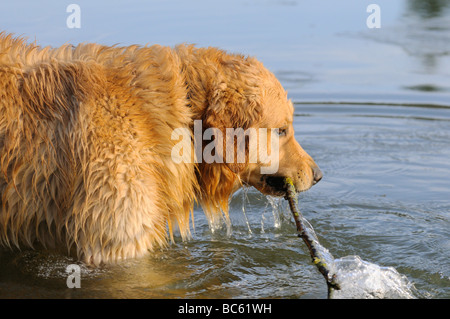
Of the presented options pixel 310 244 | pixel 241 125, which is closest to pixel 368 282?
pixel 310 244

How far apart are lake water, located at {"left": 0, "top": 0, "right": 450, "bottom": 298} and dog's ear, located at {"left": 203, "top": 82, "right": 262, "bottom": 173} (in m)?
1.06

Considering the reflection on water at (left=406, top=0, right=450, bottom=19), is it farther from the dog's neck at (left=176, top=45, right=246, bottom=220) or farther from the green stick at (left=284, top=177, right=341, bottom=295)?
the dog's neck at (left=176, top=45, right=246, bottom=220)

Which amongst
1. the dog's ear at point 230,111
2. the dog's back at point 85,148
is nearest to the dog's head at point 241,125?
the dog's ear at point 230,111

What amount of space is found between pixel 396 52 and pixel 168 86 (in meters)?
7.37

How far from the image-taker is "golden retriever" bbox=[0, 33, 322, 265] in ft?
13.9

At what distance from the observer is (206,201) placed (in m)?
5.12

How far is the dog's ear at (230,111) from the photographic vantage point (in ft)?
15.1

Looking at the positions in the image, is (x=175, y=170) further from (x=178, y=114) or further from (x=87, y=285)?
(x=87, y=285)

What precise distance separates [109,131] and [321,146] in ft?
13.7

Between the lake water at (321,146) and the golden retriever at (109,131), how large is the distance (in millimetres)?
363

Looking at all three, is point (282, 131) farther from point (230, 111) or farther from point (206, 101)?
point (206, 101)

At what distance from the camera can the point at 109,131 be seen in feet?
14.0
